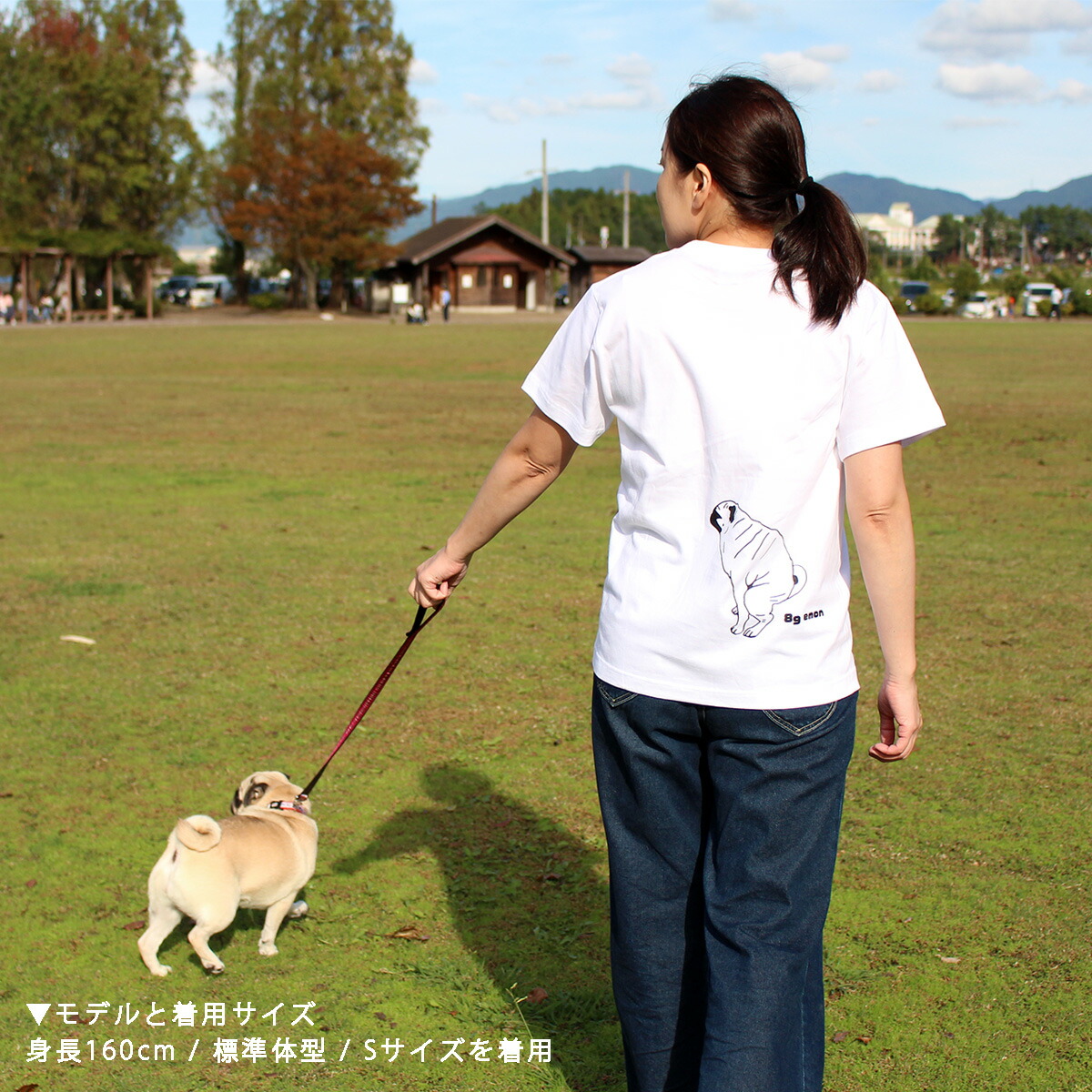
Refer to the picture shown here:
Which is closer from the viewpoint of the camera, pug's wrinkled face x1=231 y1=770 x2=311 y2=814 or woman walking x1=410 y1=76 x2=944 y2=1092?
woman walking x1=410 y1=76 x2=944 y2=1092

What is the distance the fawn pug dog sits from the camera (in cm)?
306

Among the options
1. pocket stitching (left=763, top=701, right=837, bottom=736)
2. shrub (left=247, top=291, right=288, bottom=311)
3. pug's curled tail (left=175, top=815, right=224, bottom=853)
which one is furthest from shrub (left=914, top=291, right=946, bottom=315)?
pocket stitching (left=763, top=701, right=837, bottom=736)

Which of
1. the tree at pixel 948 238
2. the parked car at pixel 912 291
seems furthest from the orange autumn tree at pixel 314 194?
the tree at pixel 948 238

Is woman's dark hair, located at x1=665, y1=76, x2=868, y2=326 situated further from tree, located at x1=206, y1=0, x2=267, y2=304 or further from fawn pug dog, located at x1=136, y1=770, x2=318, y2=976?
tree, located at x1=206, y1=0, x2=267, y2=304

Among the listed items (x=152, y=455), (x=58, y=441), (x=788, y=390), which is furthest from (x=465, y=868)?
(x=58, y=441)

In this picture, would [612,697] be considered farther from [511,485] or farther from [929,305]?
[929,305]

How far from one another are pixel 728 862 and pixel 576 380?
0.91 metres

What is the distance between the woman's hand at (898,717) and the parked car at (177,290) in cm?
6891

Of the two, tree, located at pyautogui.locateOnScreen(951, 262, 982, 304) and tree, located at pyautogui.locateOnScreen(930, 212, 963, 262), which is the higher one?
tree, located at pyautogui.locateOnScreen(930, 212, 963, 262)

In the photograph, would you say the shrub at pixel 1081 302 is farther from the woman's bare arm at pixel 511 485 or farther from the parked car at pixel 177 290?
the woman's bare arm at pixel 511 485

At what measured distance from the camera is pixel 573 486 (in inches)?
449

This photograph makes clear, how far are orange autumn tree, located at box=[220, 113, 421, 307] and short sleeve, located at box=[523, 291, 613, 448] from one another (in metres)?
58.5

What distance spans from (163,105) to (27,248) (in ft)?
54.7

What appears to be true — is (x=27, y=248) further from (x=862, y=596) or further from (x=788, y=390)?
(x=788, y=390)
